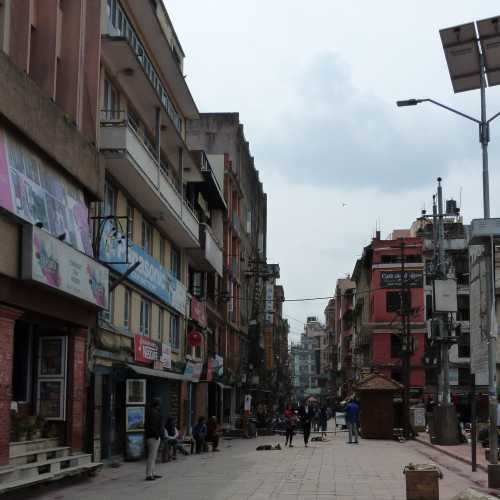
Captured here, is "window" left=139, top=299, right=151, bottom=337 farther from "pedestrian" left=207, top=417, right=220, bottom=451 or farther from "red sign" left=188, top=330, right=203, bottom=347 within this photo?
"red sign" left=188, top=330, right=203, bottom=347

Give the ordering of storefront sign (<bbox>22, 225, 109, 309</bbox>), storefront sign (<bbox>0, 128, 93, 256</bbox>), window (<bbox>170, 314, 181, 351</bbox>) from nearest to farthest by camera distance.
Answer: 1. storefront sign (<bbox>0, 128, 93, 256</bbox>)
2. storefront sign (<bbox>22, 225, 109, 309</bbox>)
3. window (<bbox>170, 314, 181, 351</bbox>)

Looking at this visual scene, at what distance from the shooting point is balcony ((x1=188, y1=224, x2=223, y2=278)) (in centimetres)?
3784

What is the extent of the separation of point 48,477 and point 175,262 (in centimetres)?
2047

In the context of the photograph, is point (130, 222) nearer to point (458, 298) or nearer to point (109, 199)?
point (109, 199)

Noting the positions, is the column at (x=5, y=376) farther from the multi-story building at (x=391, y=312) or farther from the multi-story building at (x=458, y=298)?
the multi-story building at (x=391, y=312)

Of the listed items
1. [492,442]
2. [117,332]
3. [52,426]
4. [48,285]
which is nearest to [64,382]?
[52,426]

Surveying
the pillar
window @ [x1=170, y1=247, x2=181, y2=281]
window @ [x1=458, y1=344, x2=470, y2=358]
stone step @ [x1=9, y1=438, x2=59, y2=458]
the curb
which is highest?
window @ [x1=170, y1=247, x2=181, y2=281]

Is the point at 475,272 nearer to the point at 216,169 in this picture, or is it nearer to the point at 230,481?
the point at 230,481

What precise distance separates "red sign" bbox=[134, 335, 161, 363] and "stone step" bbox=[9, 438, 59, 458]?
790cm

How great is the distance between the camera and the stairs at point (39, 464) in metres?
14.9

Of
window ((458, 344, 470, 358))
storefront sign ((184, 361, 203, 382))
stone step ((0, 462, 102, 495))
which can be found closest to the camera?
stone step ((0, 462, 102, 495))

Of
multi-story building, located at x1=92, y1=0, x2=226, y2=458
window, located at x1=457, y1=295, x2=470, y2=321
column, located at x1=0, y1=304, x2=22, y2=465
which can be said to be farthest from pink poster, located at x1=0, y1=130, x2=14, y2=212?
window, located at x1=457, y1=295, x2=470, y2=321

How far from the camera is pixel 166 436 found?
2548 cm

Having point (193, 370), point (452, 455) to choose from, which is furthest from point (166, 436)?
point (193, 370)
